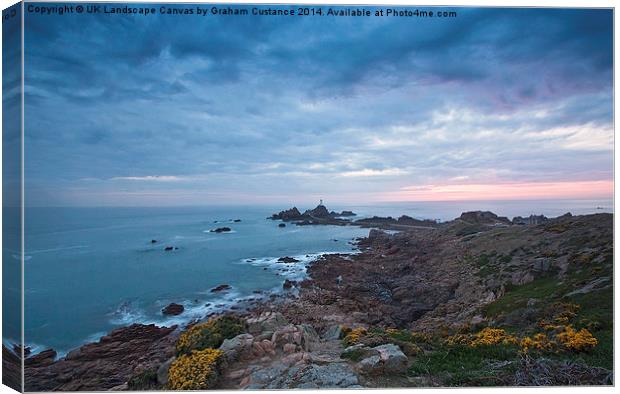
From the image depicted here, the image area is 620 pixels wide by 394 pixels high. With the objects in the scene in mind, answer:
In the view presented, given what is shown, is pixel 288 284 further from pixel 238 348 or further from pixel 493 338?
pixel 493 338

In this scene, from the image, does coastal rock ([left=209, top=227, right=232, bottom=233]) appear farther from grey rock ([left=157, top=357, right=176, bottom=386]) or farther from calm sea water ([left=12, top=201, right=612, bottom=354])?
grey rock ([left=157, top=357, right=176, bottom=386])

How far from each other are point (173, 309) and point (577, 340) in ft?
20.6

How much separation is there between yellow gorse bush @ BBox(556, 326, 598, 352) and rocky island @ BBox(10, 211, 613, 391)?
0.05 feet

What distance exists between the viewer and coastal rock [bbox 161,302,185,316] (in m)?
5.58

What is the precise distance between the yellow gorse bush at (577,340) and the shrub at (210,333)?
4.88m

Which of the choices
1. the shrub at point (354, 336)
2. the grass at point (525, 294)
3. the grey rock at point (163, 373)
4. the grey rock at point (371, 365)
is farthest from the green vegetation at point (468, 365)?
the grey rock at point (163, 373)

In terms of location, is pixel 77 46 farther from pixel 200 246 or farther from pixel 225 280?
pixel 225 280

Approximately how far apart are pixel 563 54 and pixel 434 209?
10.3 ft

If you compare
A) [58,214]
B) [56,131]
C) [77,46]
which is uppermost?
[77,46]

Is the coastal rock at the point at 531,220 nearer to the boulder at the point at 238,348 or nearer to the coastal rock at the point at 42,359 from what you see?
the boulder at the point at 238,348

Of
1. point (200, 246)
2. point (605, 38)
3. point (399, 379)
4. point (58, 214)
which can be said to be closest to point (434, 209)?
point (399, 379)

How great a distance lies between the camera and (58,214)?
5.24 metres

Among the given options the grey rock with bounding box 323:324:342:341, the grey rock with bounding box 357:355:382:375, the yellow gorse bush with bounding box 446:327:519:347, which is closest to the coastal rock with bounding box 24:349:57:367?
the grey rock with bounding box 323:324:342:341

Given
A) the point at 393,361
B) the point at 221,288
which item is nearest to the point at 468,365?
the point at 393,361
